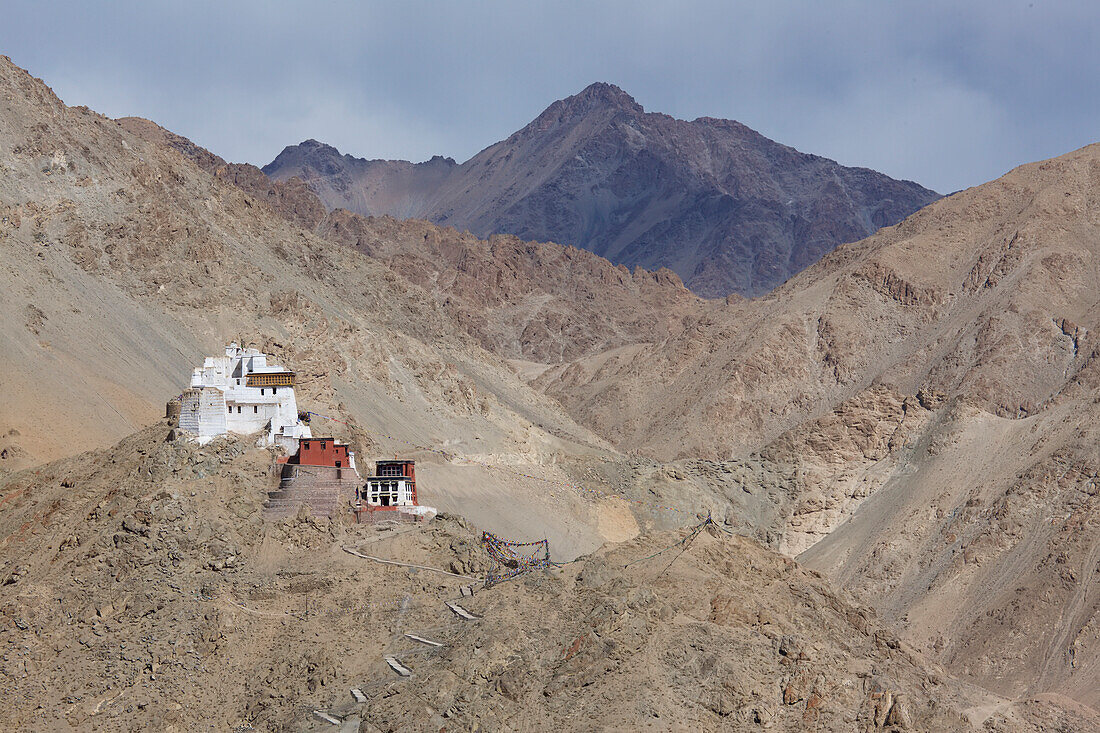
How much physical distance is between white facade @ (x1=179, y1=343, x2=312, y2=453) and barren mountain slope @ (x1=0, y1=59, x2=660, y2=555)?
67.9ft

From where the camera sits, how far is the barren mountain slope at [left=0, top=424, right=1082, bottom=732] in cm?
4581

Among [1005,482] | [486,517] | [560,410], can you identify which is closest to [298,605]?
[486,517]

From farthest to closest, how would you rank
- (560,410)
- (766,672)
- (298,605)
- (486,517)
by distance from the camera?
1. (560,410)
2. (486,517)
3. (298,605)
4. (766,672)

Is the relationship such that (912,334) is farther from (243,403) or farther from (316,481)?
(316,481)

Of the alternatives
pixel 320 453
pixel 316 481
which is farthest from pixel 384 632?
pixel 320 453

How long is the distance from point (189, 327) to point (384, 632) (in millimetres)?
65010

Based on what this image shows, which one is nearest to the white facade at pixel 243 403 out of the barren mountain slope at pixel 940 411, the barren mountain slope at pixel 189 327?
the barren mountain slope at pixel 189 327

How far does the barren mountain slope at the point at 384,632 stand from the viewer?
45812 millimetres

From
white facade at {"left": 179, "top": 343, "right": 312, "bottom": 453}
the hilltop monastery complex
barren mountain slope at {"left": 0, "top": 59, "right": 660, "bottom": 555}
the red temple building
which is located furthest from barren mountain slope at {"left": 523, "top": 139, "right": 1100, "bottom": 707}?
white facade at {"left": 179, "top": 343, "right": 312, "bottom": 453}

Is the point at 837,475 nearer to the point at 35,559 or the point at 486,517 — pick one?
the point at 486,517

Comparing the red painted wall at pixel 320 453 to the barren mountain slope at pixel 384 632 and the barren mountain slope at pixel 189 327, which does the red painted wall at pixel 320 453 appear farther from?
the barren mountain slope at pixel 189 327

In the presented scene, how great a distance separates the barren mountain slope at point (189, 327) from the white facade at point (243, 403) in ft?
67.9

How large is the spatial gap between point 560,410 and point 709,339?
3539 cm

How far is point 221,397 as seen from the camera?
6619cm
